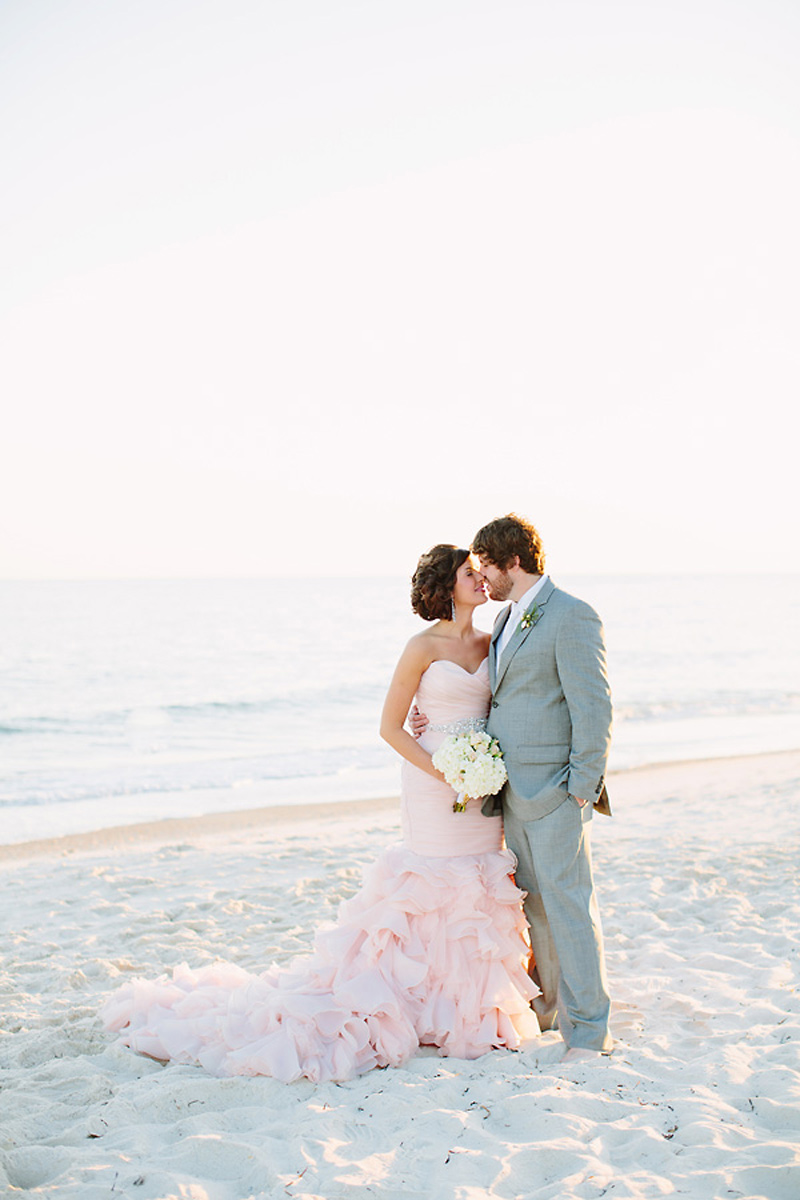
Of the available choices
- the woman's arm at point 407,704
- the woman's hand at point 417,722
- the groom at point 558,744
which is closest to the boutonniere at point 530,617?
the groom at point 558,744

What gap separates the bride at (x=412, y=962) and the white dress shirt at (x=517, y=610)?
21cm

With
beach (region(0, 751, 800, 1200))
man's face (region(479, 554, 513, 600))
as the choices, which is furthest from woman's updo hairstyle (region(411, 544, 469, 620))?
beach (region(0, 751, 800, 1200))

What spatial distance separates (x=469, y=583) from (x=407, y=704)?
636 mm

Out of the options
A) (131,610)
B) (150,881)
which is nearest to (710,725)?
(150,881)

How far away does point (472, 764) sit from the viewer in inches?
155

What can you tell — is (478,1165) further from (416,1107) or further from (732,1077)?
(732,1077)

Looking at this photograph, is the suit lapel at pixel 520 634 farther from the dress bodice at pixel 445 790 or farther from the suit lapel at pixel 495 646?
the dress bodice at pixel 445 790

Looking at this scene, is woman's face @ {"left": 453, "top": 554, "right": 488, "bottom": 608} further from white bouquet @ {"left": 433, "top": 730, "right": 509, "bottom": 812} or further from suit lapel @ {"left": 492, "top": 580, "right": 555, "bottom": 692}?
white bouquet @ {"left": 433, "top": 730, "right": 509, "bottom": 812}

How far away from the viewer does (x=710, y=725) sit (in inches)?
674

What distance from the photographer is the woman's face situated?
13.9 ft

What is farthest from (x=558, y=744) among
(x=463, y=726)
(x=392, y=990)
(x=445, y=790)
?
(x=392, y=990)

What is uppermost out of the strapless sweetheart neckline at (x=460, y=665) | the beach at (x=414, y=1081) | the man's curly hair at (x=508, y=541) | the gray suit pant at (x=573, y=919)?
the man's curly hair at (x=508, y=541)

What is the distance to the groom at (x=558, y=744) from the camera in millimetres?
3859

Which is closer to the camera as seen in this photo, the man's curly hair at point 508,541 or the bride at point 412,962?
the bride at point 412,962
